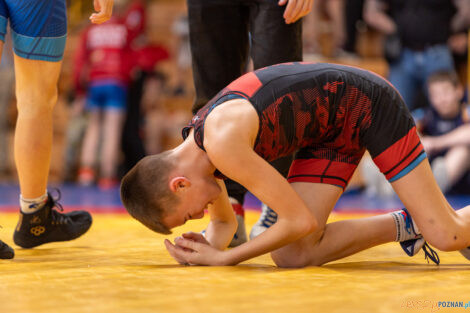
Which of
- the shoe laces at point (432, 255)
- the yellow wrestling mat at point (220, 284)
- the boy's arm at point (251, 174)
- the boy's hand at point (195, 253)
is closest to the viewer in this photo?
the yellow wrestling mat at point (220, 284)

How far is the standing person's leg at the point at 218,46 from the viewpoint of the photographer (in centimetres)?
252

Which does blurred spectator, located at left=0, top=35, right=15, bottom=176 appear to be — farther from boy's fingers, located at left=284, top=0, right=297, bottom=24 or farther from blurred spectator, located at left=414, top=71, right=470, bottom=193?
boy's fingers, located at left=284, top=0, right=297, bottom=24

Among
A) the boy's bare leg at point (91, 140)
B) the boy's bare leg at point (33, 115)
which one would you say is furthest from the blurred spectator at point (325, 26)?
the boy's bare leg at point (33, 115)

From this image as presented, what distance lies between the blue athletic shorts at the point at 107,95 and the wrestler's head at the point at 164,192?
4597 mm

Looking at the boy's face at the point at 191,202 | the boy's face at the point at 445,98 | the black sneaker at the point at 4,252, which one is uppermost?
the boy's face at the point at 191,202

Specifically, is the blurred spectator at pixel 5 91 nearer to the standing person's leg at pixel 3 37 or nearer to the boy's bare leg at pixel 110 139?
the boy's bare leg at pixel 110 139

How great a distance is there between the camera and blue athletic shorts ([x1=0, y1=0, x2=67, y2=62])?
2.15 m

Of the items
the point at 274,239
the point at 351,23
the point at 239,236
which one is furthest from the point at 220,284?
the point at 351,23

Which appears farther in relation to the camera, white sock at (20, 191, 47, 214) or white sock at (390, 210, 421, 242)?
white sock at (20, 191, 47, 214)

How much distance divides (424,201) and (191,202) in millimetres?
698

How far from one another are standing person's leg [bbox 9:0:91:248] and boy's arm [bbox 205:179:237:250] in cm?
65

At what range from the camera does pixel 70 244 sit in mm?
2594

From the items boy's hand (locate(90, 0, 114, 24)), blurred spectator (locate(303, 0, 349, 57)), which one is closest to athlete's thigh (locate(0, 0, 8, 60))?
boy's hand (locate(90, 0, 114, 24))

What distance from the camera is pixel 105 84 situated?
6297 mm
